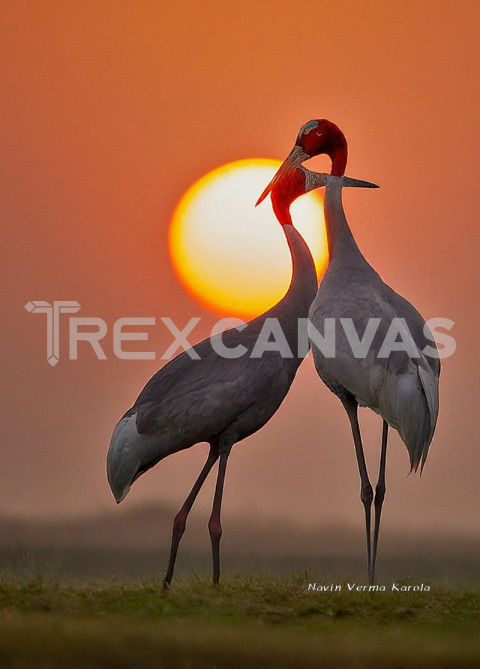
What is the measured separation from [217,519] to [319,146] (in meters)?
3.63

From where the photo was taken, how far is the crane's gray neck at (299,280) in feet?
33.7

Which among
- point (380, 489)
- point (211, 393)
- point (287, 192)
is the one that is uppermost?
point (287, 192)

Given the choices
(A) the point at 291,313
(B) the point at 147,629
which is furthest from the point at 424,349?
(B) the point at 147,629

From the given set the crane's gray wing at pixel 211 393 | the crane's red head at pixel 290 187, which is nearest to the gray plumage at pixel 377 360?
the crane's gray wing at pixel 211 393

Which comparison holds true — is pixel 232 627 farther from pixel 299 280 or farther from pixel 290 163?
pixel 290 163

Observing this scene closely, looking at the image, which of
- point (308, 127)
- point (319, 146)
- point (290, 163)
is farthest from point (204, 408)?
point (308, 127)

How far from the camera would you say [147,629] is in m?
7.44

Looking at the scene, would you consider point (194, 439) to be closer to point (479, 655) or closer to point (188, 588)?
point (188, 588)

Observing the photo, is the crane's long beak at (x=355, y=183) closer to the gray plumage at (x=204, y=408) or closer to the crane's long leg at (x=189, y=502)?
the gray plumage at (x=204, y=408)

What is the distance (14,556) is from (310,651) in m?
3.94

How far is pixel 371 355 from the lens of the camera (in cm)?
895

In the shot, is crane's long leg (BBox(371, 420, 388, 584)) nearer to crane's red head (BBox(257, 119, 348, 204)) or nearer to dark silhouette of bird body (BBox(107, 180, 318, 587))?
dark silhouette of bird body (BBox(107, 180, 318, 587))

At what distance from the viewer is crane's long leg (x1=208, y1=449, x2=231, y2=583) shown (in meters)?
9.63

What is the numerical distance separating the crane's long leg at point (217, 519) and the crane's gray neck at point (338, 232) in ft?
6.15
